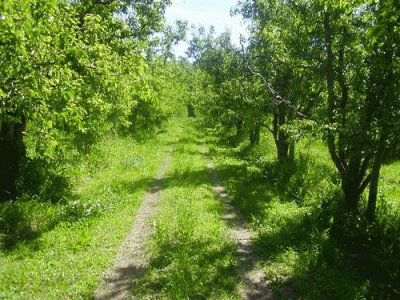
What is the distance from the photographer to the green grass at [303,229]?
26.1ft

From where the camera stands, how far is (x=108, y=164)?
20.5m

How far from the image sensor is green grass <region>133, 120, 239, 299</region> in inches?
308

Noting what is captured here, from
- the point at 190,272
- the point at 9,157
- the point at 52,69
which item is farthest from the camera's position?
the point at 9,157

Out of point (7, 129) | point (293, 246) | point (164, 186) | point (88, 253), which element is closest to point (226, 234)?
point (293, 246)

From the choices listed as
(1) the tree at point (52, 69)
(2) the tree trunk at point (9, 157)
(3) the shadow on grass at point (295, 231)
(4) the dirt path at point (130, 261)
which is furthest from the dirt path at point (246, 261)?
(2) the tree trunk at point (9, 157)

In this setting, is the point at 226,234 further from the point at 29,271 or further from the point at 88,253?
the point at 29,271

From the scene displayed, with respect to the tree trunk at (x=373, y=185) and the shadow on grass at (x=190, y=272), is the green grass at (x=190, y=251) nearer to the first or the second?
the shadow on grass at (x=190, y=272)

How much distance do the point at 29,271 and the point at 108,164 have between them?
490 inches

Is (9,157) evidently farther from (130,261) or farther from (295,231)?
(295,231)

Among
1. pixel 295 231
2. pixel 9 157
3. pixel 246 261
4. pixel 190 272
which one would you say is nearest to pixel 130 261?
pixel 190 272

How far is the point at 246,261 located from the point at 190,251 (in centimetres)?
149

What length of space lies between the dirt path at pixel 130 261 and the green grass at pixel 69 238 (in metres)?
0.22

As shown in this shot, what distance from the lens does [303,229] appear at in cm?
1086

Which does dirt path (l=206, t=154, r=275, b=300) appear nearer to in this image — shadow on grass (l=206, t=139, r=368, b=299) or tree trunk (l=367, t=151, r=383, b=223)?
shadow on grass (l=206, t=139, r=368, b=299)
